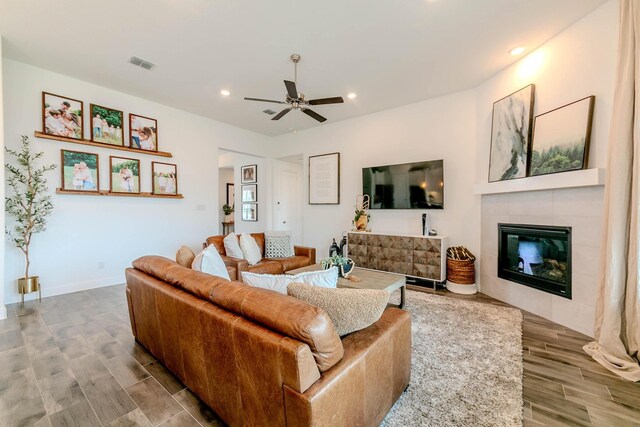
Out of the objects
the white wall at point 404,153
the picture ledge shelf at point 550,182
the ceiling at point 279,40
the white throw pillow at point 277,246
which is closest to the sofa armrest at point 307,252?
the white throw pillow at point 277,246

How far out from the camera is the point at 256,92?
429 cm

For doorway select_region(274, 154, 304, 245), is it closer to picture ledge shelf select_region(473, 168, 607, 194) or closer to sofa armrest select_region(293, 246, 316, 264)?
sofa armrest select_region(293, 246, 316, 264)

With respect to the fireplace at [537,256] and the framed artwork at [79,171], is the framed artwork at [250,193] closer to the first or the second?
the framed artwork at [79,171]

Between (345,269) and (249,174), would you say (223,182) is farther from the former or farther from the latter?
(345,269)

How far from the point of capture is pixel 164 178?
4.86 metres

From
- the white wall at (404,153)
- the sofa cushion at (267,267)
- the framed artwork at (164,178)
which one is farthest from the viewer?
the framed artwork at (164,178)

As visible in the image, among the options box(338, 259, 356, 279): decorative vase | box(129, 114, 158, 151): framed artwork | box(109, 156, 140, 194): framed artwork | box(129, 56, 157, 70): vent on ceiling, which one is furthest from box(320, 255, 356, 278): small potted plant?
box(129, 114, 158, 151): framed artwork

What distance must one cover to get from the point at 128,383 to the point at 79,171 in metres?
3.55

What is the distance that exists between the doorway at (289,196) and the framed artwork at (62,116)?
3.85 m

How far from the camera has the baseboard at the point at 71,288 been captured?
11.5 ft

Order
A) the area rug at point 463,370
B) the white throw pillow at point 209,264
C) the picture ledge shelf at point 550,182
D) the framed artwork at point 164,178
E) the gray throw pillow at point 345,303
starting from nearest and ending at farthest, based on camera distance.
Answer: the gray throw pillow at point 345,303
the area rug at point 463,370
the white throw pillow at point 209,264
the picture ledge shelf at point 550,182
the framed artwork at point 164,178

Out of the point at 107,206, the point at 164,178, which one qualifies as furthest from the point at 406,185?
the point at 107,206

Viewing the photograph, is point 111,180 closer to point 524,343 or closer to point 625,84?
point 524,343

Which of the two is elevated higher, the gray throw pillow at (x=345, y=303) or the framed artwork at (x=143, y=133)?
the framed artwork at (x=143, y=133)
